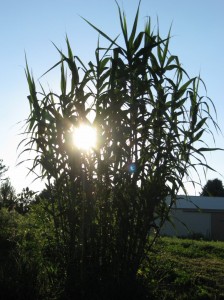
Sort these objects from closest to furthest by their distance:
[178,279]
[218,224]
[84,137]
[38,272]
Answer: [38,272] → [84,137] → [178,279] → [218,224]

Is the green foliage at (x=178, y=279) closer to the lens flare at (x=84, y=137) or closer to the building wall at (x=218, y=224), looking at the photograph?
the lens flare at (x=84, y=137)

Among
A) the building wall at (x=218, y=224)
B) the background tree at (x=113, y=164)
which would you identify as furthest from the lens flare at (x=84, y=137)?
the building wall at (x=218, y=224)

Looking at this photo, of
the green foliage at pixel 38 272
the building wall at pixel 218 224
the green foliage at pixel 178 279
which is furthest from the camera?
the building wall at pixel 218 224

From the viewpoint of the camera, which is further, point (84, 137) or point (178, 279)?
point (178, 279)

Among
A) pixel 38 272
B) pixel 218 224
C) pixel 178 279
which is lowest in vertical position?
pixel 178 279

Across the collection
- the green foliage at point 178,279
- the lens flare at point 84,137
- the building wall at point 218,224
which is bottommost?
the green foliage at point 178,279

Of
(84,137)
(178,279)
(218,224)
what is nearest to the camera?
(84,137)

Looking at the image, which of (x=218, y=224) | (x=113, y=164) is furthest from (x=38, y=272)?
(x=218, y=224)

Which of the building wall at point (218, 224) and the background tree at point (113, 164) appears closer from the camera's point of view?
the background tree at point (113, 164)

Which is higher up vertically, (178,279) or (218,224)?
(218,224)

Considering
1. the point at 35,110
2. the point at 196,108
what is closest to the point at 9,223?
the point at 35,110

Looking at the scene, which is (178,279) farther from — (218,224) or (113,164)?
(218,224)

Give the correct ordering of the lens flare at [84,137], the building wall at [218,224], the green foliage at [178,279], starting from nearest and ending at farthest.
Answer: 1. the lens flare at [84,137]
2. the green foliage at [178,279]
3. the building wall at [218,224]

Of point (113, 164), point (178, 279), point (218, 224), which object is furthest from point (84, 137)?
point (218, 224)
